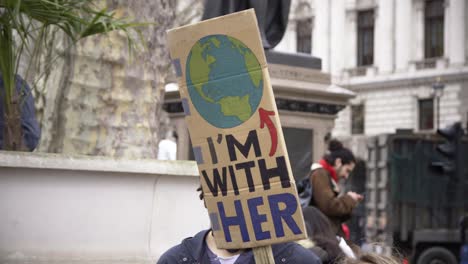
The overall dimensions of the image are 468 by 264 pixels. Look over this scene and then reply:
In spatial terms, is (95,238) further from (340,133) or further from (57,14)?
(340,133)

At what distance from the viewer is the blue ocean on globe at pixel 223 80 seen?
3279mm

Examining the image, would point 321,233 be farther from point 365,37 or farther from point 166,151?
point 365,37

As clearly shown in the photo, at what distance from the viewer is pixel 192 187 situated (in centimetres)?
577

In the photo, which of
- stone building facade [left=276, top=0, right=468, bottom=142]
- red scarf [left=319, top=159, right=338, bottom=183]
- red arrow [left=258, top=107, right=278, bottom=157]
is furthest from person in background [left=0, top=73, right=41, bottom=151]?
stone building facade [left=276, top=0, right=468, bottom=142]

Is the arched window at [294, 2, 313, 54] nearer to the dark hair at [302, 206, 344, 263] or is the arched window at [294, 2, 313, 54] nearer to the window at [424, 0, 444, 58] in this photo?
the window at [424, 0, 444, 58]

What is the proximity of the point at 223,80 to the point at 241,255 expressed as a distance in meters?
0.54

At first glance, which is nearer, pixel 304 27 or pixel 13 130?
pixel 13 130

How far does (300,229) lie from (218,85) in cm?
50

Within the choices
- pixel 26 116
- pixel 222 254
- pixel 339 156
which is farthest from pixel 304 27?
pixel 222 254

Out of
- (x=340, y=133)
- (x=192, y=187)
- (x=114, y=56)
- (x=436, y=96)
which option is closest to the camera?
(x=192, y=187)

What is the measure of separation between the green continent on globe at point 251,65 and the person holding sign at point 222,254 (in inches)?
20.5

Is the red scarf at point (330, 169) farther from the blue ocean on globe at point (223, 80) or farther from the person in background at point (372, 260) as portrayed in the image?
the blue ocean on globe at point (223, 80)

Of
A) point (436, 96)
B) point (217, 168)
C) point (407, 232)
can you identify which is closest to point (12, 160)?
point (217, 168)

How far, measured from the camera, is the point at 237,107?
3314 millimetres
